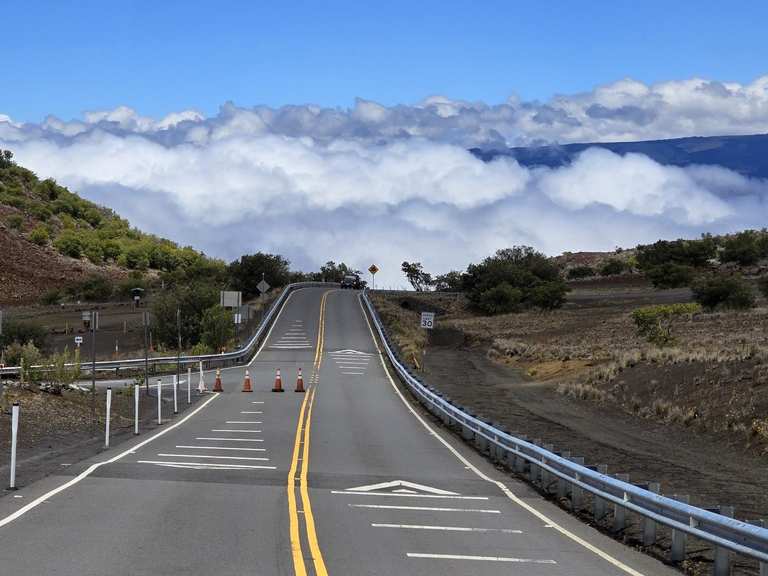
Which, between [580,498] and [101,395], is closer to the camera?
[580,498]

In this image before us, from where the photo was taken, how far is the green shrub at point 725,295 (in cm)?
7850

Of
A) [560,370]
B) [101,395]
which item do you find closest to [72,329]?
[560,370]

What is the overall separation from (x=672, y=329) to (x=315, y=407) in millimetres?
32070

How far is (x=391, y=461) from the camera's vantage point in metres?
21.1

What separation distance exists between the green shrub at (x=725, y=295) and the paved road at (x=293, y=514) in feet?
186

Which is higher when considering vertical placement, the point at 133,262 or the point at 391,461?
the point at 133,262

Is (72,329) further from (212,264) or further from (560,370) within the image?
(212,264)

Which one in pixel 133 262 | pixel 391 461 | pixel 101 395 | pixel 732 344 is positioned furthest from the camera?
pixel 133 262

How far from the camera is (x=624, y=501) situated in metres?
13.2

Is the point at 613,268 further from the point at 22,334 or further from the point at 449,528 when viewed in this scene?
the point at 449,528

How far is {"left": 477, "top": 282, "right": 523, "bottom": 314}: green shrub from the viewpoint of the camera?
107250mm

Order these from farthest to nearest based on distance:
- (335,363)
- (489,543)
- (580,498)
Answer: (335,363) → (580,498) → (489,543)

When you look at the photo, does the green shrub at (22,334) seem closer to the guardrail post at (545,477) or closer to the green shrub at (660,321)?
the green shrub at (660,321)

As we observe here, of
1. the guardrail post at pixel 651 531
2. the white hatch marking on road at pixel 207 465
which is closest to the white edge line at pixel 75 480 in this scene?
the white hatch marking on road at pixel 207 465
